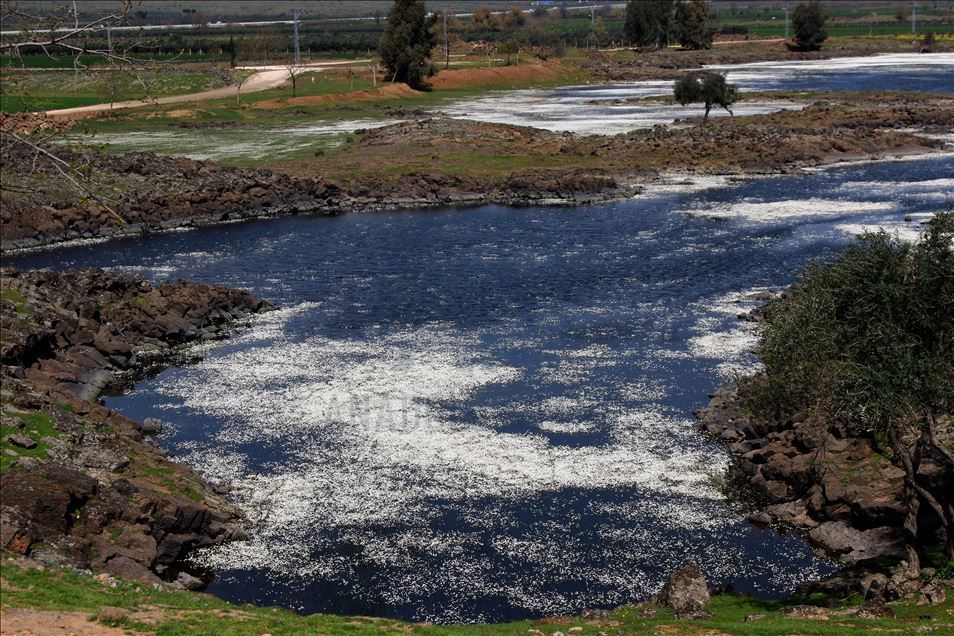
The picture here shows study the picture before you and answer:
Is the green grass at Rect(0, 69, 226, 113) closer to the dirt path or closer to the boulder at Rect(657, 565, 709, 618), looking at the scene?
the dirt path

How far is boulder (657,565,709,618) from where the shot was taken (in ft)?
93.0

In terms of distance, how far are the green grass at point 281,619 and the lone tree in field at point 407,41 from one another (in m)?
154

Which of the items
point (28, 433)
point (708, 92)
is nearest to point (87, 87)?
point (708, 92)

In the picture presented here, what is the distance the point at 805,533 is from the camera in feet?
114

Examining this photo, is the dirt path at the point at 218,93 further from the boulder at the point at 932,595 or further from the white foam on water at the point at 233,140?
the boulder at the point at 932,595

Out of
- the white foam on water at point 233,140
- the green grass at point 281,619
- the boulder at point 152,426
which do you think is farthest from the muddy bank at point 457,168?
the green grass at point 281,619

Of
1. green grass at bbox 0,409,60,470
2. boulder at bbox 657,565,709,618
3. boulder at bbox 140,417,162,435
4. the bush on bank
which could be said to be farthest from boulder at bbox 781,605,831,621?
Answer: boulder at bbox 140,417,162,435

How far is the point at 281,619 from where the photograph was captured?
25188 mm

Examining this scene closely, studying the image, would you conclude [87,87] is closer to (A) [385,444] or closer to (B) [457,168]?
(B) [457,168]

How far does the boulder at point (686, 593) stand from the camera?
93.0 feet

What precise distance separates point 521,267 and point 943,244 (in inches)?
1704

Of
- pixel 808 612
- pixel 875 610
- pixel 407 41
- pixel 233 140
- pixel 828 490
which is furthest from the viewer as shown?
pixel 407 41

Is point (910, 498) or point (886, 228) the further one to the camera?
point (886, 228)

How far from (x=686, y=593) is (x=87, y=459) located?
19.0m
